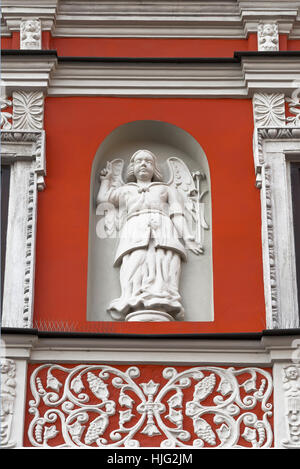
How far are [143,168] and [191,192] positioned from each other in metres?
0.41

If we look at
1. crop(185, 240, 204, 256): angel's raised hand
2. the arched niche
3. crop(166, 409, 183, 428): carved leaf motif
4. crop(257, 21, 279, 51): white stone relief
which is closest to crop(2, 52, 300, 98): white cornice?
crop(257, 21, 279, 51): white stone relief

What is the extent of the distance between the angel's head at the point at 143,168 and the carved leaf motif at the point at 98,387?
1.87 metres

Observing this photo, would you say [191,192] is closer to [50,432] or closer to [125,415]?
[125,415]

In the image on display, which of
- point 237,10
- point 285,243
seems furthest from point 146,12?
point 285,243

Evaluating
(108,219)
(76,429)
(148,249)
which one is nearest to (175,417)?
(76,429)

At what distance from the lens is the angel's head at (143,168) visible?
10875mm

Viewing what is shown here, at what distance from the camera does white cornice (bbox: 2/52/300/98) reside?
1105 centimetres

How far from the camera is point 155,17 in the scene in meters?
11.5

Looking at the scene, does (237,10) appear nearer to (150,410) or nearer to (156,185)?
(156,185)

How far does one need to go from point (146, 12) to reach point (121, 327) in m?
2.89

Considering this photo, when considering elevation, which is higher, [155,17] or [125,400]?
[155,17]

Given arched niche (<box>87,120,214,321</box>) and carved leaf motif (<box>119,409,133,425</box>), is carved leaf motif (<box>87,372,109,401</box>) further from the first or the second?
arched niche (<box>87,120,214,321</box>)

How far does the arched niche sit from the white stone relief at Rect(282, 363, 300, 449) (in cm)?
87

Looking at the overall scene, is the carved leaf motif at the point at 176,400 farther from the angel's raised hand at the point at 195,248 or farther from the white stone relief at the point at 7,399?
the angel's raised hand at the point at 195,248
